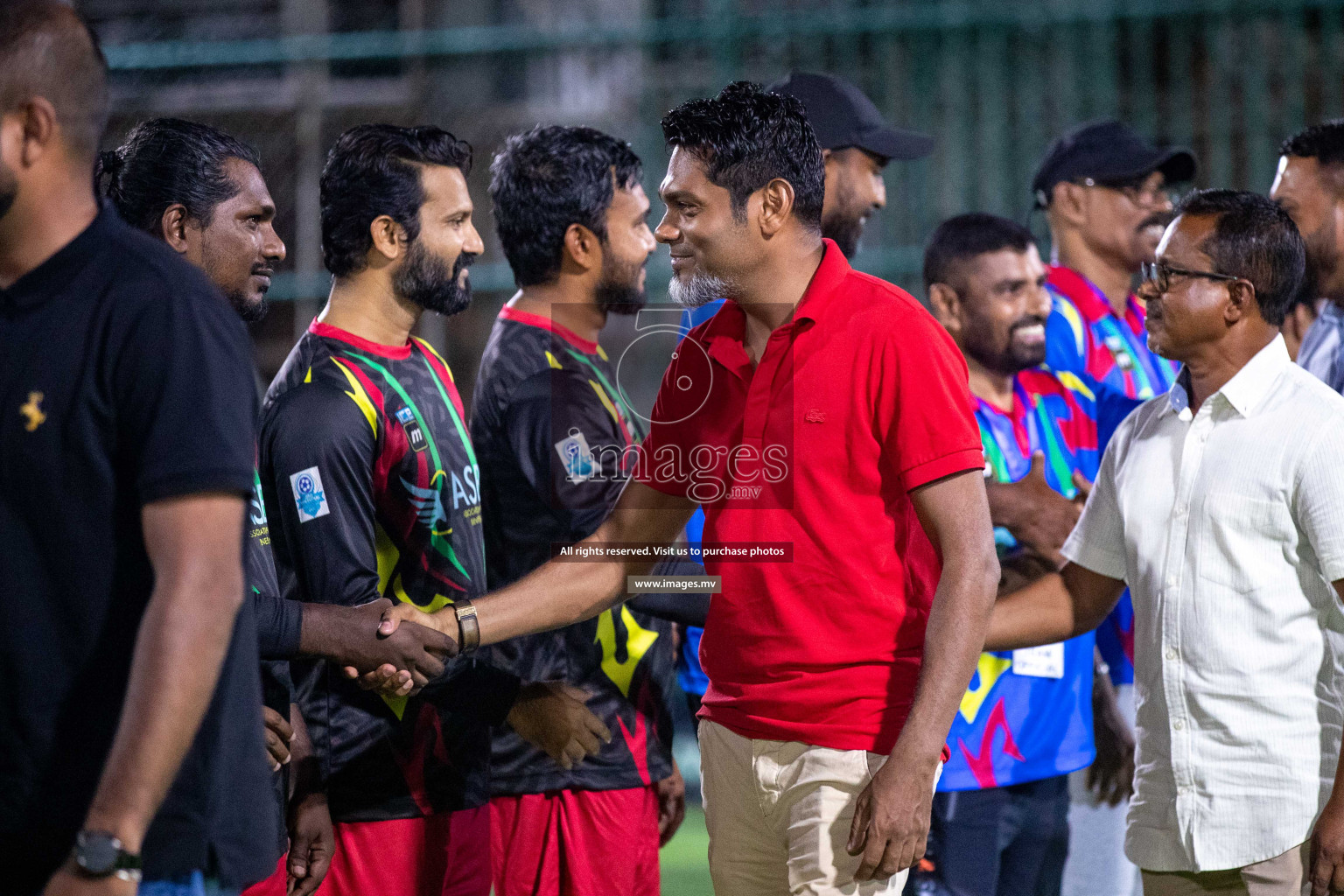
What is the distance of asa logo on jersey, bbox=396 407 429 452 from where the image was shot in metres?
3.09

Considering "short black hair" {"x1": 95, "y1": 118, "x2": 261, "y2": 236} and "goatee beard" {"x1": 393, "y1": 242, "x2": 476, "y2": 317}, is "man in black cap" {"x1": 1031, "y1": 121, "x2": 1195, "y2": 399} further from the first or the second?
"short black hair" {"x1": 95, "y1": 118, "x2": 261, "y2": 236}

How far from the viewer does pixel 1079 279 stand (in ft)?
15.0

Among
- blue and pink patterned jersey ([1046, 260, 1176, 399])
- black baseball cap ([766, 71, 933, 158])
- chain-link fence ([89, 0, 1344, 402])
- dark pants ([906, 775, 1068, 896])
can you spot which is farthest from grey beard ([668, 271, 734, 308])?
chain-link fence ([89, 0, 1344, 402])

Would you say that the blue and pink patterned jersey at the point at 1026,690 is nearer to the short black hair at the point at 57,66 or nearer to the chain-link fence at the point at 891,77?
the short black hair at the point at 57,66

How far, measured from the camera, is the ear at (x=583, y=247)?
3766 millimetres

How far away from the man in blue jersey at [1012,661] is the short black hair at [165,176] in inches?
76.7

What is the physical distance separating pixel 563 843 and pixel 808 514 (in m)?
1.32

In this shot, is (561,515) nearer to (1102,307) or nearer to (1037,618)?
(1037,618)

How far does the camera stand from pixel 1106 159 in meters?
4.91

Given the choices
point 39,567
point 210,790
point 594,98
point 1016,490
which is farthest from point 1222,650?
point 594,98

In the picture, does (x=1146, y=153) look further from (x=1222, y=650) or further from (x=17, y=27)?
(x=17, y=27)

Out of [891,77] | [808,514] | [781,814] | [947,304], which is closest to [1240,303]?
[808,514]

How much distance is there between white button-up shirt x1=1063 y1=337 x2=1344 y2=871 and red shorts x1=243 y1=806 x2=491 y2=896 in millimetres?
1455

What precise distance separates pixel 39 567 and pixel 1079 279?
360 cm
